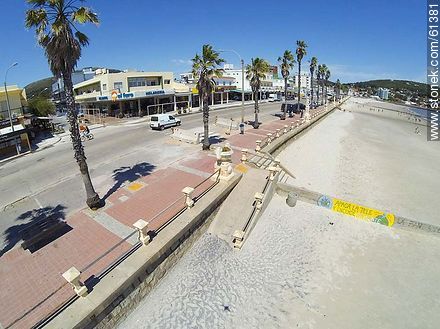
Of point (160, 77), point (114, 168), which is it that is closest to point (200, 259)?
point (114, 168)

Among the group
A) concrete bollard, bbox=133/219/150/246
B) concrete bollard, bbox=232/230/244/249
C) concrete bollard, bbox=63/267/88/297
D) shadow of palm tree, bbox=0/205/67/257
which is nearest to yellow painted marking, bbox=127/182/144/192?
shadow of palm tree, bbox=0/205/67/257

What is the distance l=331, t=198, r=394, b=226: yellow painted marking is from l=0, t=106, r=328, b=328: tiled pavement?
800 centimetres

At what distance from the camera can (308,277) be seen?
1001 centimetres

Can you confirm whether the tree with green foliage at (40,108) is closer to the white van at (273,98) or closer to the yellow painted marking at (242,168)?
the yellow painted marking at (242,168)

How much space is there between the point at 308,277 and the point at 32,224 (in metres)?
12.2

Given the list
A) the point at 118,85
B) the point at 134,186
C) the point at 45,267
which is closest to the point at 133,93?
the point at 118,85

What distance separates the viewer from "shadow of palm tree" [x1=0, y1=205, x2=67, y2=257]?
1005cm

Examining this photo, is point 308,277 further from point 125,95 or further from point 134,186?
point 125,95

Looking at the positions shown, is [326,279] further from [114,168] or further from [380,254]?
[114,168]

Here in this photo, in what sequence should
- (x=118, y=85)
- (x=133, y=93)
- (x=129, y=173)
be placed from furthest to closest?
(x=118, y=85) < (x=133, y=93) < (x=129, y=173)

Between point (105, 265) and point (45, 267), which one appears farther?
point (45, 267)

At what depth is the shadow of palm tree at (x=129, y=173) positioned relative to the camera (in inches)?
601

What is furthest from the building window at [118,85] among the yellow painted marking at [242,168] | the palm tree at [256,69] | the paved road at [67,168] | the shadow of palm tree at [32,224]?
the shadow of palm tree at [32,224]

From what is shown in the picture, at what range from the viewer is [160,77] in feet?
154
